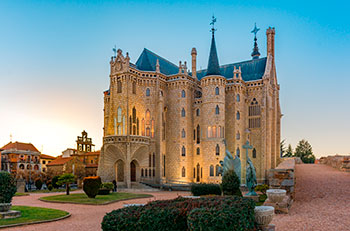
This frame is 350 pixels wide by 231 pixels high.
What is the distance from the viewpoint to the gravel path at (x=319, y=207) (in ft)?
31.4

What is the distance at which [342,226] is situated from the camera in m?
9.23

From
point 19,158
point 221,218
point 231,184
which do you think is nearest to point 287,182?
point 231,184

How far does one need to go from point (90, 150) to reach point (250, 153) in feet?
102

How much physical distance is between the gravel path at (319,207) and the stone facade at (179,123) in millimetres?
26088

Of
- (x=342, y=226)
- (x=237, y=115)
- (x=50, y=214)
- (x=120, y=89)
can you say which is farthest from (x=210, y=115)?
(x=342, y=226)

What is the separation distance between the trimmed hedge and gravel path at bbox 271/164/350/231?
9.83 feet

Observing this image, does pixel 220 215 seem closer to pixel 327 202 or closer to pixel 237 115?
pixel 327 202

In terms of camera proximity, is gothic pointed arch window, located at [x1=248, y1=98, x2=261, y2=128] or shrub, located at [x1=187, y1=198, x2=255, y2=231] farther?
gothic pointed arch window, located at [x1=248, y1=98, x2=261, y2=128]

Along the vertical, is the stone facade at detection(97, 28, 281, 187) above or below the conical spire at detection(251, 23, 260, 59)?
below

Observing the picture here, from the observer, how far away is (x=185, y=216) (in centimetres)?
754

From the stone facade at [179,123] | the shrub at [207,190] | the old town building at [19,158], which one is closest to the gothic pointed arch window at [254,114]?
the stone facade at [179,123]

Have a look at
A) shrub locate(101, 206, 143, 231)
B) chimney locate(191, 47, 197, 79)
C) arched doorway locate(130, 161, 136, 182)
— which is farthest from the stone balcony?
shrub locate(101, 206, 143, 231)

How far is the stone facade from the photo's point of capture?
136 feet

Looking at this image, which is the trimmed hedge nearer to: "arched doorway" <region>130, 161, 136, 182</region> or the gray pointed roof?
"arched doorway" <region>130, 161, 136, 182</region>
